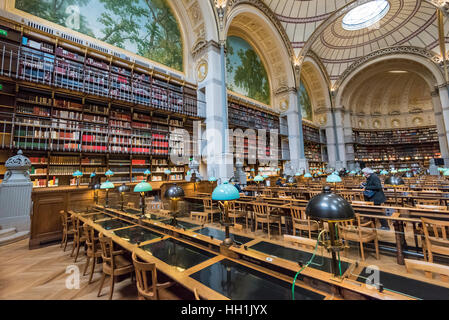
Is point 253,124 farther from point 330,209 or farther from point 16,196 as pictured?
point 330,209

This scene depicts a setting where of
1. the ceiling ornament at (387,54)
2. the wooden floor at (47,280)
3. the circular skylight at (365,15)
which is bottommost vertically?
the wooden floor at (47,280)

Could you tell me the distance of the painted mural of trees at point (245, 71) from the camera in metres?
12.2

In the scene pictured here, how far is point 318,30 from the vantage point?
13.9m

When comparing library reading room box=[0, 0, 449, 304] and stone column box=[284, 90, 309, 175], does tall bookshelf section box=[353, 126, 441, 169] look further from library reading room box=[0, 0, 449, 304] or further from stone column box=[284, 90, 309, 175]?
stone column box=[284, 90, 309, 175]

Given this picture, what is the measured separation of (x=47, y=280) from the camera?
8.61 feet

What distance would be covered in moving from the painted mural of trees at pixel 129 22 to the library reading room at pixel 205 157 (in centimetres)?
6

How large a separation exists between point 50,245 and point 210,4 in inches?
429

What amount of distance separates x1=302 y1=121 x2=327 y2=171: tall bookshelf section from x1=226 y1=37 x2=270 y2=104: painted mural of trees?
6084 mm

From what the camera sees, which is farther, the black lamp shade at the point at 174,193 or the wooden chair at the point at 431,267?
the black lamp shade at the point at 174,193

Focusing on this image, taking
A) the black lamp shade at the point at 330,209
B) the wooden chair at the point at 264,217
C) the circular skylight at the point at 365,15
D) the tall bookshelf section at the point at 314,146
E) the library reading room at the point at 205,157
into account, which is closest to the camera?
the black lamp shade at the point at 330,209

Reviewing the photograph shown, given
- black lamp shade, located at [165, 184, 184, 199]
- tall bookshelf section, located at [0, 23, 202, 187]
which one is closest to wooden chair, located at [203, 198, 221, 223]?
black lamp shade, located at [165, 184, 184, 199]

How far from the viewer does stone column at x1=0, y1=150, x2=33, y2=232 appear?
13.6 ft

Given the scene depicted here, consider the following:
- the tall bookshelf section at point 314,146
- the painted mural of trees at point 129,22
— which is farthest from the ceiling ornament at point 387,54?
the painted mural of trees at point 129,22

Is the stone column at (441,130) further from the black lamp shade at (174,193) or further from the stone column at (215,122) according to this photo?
the black lamp shade at (174,193)
